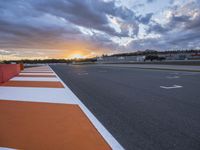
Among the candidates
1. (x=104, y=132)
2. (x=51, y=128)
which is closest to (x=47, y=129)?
(x=51, y=128)

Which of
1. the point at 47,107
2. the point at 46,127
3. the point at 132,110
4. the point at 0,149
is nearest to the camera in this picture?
the point at 0,149

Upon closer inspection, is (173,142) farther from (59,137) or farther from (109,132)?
(59,137)

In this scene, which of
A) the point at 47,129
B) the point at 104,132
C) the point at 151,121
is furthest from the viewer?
the point at 151,121

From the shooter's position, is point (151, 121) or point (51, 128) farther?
point (151, 121)

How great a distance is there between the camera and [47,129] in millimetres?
3717

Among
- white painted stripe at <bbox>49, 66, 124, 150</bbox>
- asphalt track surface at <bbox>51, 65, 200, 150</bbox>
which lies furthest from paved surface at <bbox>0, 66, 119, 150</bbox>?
asphalt track surface at <bbox>51, 65, 200, 150</bbox>

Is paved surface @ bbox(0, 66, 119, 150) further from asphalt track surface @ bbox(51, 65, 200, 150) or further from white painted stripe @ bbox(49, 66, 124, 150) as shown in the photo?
asphalt track surface @ bbox(51, 65, 200, 150)

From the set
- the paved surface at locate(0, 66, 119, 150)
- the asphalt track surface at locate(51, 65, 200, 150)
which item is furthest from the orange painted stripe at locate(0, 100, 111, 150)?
the asphalt track surface at locate(51, 65, 200, 150)

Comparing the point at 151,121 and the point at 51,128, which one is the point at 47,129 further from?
the point at 151,121

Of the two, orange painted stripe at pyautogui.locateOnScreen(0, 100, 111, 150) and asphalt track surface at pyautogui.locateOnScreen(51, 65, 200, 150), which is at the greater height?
orange painted stripe at pyautogui.locateOnScreen(0, 100, 111, 150)

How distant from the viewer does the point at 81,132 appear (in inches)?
141

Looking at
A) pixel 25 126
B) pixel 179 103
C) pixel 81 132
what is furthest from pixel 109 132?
pixel 179 103

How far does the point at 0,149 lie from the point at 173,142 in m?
3.01

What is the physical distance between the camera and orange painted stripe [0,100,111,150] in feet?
10.1
